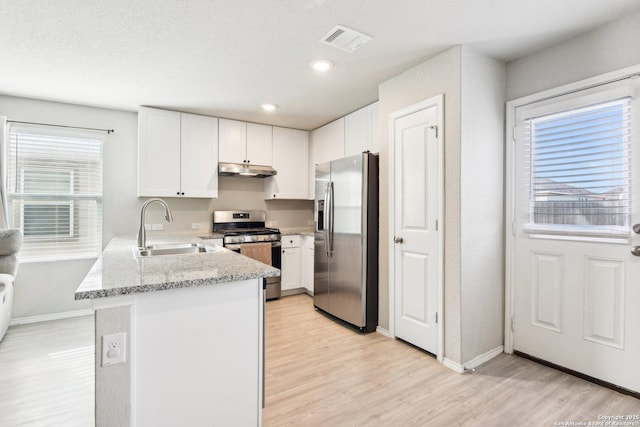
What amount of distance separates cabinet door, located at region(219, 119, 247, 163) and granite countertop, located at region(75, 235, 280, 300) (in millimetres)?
2410

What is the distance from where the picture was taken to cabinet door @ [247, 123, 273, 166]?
14.3 feet

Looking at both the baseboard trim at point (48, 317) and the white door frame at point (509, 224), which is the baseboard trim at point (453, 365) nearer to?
the white door frame at point (509, 224)

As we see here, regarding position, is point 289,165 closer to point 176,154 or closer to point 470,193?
point 176,154

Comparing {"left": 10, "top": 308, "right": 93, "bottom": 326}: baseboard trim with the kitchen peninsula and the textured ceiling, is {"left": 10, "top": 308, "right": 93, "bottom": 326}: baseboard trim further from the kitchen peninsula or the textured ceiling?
the kitchen peninsula

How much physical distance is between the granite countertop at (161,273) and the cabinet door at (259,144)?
8.53ft

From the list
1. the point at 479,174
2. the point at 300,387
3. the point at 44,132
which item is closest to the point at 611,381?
the point at 479,174

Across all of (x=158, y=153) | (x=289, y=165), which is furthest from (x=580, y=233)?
(x=158, y=153)

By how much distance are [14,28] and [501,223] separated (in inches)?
151

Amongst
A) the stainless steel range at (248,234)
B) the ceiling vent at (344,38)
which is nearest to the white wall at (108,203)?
the stainless steel range at (248,234)

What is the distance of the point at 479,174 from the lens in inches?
96.3

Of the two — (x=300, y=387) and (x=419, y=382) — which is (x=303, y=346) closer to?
(x=300, y=387)

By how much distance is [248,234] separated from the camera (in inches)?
159

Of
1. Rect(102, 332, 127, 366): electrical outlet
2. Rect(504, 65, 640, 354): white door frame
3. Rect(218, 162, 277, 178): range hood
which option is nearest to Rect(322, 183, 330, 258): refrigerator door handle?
Rect(218, 162, 277, 178): range hood

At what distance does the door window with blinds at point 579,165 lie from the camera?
2049 millimetres
